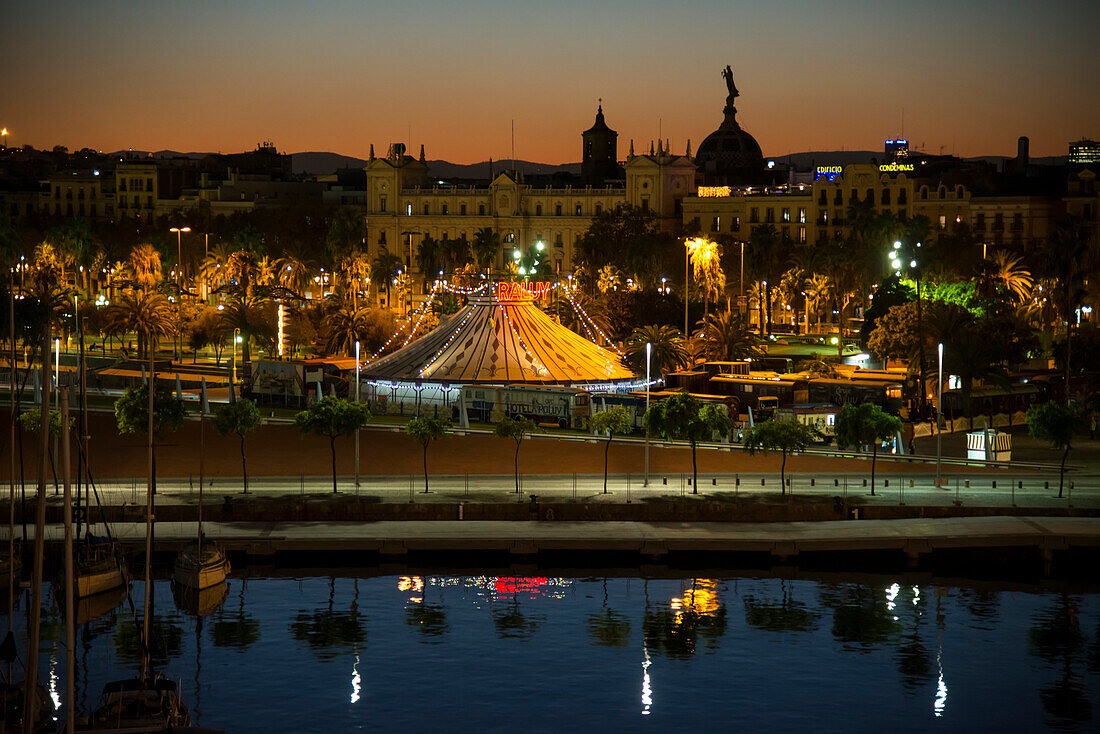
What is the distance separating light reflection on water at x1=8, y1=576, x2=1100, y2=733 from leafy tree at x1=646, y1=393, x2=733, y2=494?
7790 millimetres

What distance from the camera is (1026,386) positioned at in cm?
7662

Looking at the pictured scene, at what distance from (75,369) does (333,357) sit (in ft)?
54.5

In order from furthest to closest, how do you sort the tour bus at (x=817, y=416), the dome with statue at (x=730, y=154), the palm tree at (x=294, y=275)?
the dome with statue at (x=730, y=154) < the palm tree at (x=294, y=275) < the tour bus at (x=817, y=416)

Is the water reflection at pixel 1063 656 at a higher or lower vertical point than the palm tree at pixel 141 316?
lower

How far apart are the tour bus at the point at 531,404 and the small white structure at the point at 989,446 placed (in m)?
16.5

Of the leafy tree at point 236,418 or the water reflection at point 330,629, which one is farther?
the leafy tree at point 236,418

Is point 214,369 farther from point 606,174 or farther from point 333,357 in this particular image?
point 606,174

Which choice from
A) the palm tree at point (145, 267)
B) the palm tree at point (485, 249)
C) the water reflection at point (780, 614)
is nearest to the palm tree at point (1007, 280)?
the palm tree at point (485, 249)

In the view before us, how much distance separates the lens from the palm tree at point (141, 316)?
290ft

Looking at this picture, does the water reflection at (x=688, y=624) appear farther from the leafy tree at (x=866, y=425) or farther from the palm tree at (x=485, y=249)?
the palm tree at (x=485, y=249)

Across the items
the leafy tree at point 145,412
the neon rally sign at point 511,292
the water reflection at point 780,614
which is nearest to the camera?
the water reflection at point 780,614

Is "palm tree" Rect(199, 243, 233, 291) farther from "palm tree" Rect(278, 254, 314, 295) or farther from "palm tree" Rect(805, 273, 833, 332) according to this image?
"palm tree" Rect(805, 273, 833, 332)

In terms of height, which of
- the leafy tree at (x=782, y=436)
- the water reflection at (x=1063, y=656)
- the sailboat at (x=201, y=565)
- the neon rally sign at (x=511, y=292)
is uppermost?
the neon rally sign at (x=511, y=292)

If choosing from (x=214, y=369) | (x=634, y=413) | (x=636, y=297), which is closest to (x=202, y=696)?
(x=634, y=413)
